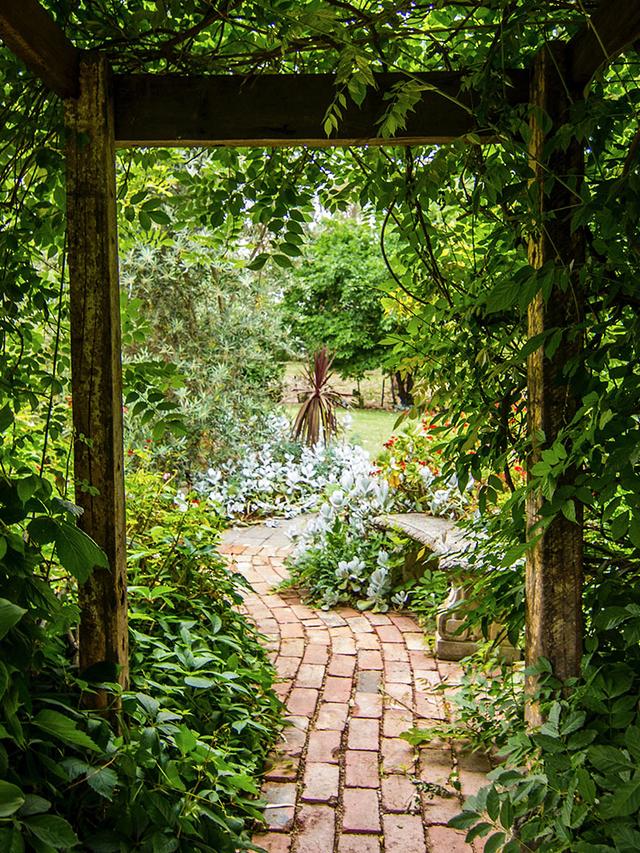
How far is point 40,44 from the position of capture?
6.11ft

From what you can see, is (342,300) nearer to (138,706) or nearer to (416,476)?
(416,476)

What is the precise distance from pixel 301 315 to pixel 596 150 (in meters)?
11.8

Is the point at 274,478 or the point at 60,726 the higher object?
the point at 60,726

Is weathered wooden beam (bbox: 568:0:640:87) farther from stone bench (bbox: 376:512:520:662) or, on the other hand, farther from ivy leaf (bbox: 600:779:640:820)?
stone bench (bbox: 376:512:520:662)

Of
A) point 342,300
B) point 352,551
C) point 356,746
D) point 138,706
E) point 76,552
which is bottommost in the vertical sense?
point 356,746

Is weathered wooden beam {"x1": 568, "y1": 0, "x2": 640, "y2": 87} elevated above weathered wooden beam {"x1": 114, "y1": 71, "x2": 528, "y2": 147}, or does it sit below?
above

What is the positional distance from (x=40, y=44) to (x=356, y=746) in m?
2.63

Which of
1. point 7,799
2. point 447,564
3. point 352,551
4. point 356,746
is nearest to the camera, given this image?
point 7,799

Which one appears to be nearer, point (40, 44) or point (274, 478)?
point (40, 44)

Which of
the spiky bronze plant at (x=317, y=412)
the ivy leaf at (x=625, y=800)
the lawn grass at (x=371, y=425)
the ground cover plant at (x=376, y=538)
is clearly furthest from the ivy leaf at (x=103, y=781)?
the lawn grass at (x=371, y=425)

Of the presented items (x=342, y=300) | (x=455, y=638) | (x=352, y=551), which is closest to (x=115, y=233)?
(x=455, y=638)

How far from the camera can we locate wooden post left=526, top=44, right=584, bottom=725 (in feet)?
6.97

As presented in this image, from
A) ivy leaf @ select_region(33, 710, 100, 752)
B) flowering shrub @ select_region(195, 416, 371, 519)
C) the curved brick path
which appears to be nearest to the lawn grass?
flowering shrub @ select_region(195, 416, 371, 519)

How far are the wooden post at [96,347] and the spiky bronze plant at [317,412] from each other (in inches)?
238
